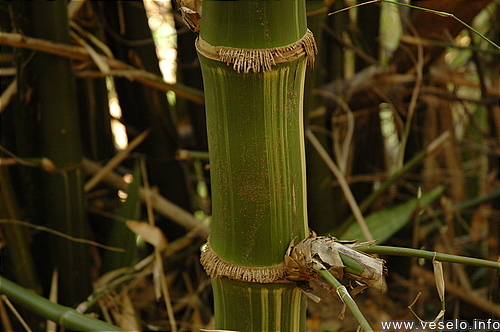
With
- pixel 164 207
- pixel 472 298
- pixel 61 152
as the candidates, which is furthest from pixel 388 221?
pixel 61 152

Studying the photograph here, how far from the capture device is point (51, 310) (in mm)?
390

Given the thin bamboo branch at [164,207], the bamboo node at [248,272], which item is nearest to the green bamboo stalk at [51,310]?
the bamboo node at [248,272]

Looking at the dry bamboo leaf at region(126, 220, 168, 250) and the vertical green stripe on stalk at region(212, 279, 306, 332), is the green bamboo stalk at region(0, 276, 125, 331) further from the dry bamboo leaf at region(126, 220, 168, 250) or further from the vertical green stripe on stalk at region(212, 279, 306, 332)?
the dry bamboo leaf at region(126, 220, 168, 250)

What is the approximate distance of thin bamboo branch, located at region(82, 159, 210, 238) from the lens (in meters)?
0.72

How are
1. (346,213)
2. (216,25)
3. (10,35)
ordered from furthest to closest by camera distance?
1. (346,213)
2. (10,35)
3. (216,25)

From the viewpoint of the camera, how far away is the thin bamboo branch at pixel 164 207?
28.3 inches

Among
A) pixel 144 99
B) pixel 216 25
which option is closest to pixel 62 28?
pixel 144 99

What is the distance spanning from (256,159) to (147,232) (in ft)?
1.10

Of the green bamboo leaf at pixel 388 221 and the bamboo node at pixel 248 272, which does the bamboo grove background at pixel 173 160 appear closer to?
the green bamboo leaf at pixel 388 221

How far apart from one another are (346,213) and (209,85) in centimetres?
57

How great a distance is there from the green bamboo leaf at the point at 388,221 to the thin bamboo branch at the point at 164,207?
18cm

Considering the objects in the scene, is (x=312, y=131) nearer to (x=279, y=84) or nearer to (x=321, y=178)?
(x=321, y=178)

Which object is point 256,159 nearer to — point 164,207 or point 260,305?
point 260,305

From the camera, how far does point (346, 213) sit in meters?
0.86
